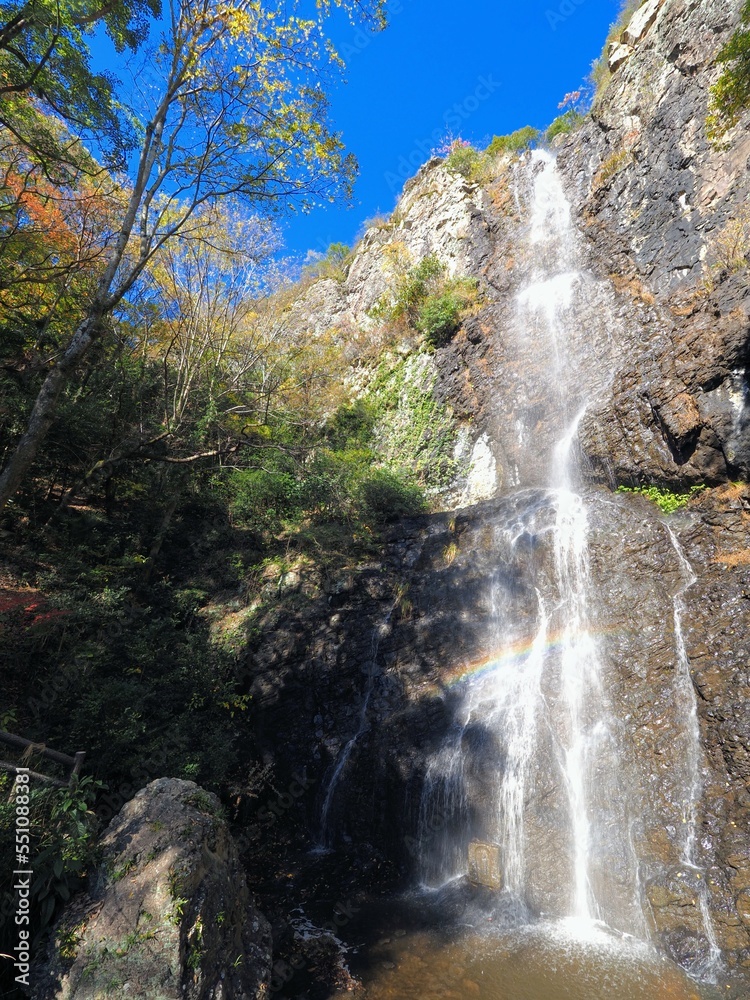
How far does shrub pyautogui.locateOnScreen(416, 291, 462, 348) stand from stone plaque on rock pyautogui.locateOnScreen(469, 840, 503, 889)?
14.5 meters

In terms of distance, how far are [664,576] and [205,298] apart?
1202 cm

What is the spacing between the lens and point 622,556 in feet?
27.4

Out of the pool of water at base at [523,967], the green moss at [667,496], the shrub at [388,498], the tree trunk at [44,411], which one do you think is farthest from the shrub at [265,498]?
the pool of water at base at [523,967]

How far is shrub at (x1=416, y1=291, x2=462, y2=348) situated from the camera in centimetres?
1672

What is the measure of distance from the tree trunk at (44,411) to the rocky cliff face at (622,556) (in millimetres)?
5425

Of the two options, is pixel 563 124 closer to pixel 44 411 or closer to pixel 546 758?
pixel 44 411

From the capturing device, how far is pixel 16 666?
21.1 ft

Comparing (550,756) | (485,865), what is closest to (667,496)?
(550,756)

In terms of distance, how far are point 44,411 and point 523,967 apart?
7.78m

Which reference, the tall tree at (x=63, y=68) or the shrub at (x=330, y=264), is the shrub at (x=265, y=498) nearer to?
the tall tree at (x=63, y=68)

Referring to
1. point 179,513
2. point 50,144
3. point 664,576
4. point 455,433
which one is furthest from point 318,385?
point 664,576

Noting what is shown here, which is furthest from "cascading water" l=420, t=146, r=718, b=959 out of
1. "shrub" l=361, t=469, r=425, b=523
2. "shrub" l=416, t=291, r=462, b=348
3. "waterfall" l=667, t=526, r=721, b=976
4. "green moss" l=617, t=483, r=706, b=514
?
"shrub" l=416, t=291, r=462, b=348

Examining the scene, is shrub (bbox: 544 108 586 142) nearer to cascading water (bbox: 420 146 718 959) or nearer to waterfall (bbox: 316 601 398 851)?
cascading water (bbox: 420 146 718 959)

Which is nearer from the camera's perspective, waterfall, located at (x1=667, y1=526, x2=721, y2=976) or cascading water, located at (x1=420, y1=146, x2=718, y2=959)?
waterfall, located at (x1=667, y1=526, x2=721, y2=976)
